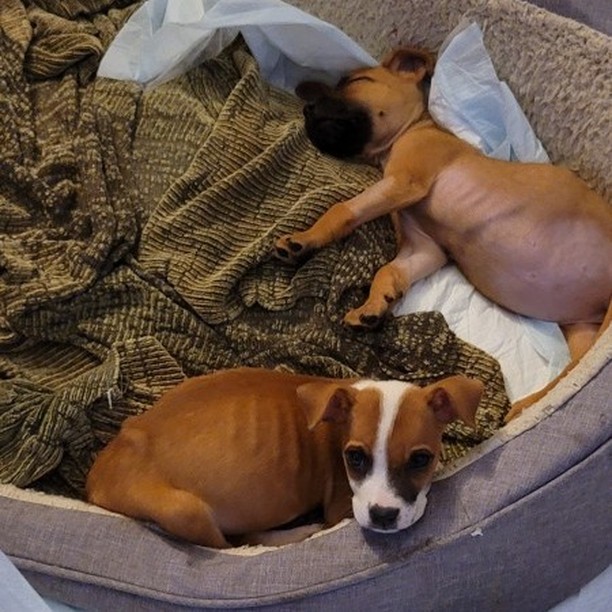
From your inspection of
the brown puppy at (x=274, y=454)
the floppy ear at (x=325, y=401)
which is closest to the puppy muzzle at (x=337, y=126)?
the brown puppy at (x=274, y=454)

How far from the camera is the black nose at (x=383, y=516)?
5.13 feet

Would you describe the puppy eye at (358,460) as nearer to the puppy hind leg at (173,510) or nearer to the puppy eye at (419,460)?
the puppy eye at (419,460)

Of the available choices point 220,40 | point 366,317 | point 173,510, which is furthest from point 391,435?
point 220,40

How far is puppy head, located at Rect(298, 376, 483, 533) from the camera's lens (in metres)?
1.59

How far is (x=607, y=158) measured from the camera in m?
2.22

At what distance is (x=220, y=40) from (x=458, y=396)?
1.29 metres

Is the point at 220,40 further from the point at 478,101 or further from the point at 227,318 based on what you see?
the point at 227,318

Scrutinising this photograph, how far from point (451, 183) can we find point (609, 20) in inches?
21.0

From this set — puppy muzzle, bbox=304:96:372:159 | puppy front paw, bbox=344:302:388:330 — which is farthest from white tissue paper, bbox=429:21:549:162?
puppy front paw, bbox=344:302:388:330

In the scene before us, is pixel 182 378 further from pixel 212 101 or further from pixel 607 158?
pixel 607 158

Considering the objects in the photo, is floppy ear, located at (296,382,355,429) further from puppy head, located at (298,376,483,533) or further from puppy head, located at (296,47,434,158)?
puppy head, located at (296,47,434,158)

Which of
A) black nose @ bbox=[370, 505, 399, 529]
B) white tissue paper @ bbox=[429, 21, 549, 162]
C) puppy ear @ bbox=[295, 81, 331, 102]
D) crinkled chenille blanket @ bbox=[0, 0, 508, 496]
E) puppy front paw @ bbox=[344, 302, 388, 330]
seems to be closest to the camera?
black nose @ bbox=[370, 505, 399, 529]

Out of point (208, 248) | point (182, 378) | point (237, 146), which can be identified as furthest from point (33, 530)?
point (237, 146)

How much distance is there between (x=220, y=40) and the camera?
249 centimetres
